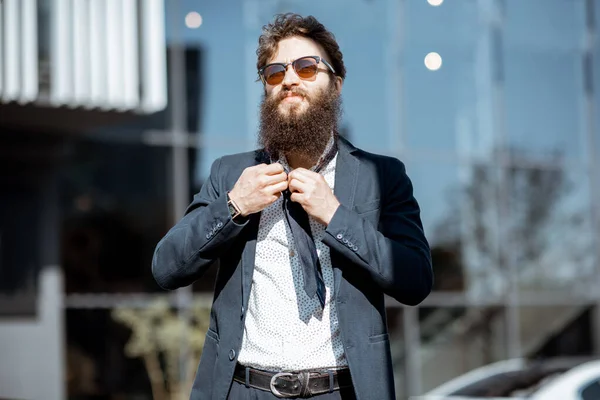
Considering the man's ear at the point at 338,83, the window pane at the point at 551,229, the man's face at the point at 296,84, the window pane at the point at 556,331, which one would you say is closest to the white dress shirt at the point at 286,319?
the man's face at the point at 296,84

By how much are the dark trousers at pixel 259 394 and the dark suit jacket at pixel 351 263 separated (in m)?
0.03

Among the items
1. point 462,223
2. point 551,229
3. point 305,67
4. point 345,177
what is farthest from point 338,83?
point 551,229

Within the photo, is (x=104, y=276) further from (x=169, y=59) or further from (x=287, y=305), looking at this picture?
(x=287, y=305)

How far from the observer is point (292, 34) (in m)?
2.36

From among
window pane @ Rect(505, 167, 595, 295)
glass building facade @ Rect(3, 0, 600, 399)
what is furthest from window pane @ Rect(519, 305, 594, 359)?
window pane @ Rect(505, 167, 595, 295)

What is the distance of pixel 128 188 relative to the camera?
9.02 metres

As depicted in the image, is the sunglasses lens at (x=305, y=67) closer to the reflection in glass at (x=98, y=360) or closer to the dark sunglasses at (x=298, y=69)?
the dark sunglasses at (x=298, y=69)

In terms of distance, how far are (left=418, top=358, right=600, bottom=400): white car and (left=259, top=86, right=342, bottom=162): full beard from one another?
481cm

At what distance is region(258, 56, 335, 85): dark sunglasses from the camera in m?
2.28

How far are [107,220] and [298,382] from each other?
7006mm

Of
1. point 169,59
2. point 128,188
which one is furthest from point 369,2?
point 128,188

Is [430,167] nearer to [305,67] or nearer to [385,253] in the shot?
[305,67]

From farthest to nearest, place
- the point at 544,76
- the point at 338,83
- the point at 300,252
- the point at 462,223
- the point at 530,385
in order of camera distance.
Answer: the point at 544,76
the point at 462,223
the point at 530,385
the point at 338,83
the point at 300,252

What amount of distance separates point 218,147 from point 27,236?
2248 mm
